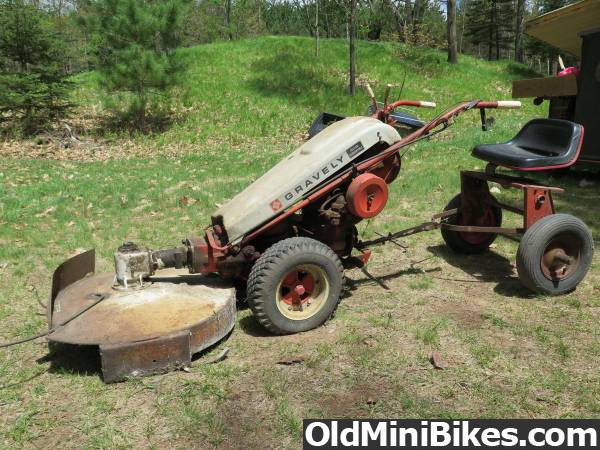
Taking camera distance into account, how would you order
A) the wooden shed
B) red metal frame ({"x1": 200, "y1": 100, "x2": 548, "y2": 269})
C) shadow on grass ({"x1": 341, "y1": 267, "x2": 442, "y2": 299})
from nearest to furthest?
red metal frame ({"x1": 200, "y1": 100, "x2": 548, "y2": 269}), shadow on grass ({"x1": 341, "y1": 267, "x2": 442, "y2": 299}), the wooden shed

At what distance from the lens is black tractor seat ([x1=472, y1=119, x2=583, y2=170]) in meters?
4.20

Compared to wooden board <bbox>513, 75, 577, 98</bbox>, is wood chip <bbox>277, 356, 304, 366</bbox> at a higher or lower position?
lower

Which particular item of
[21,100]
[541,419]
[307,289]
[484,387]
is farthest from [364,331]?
[21,100]

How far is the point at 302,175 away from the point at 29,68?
14.6 m

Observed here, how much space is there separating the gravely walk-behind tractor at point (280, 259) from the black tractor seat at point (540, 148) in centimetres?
1

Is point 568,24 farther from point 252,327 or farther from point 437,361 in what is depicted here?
point 252,327

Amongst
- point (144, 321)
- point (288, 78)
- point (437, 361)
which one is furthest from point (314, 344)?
point (288, 78)

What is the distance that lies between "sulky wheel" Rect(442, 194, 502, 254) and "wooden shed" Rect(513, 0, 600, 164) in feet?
11.1

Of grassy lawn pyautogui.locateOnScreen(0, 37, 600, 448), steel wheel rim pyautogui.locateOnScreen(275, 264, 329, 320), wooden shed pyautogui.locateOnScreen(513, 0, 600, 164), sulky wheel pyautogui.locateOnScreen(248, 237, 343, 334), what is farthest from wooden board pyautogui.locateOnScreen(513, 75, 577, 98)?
steel wheel rim pyautogui.locateOnScreen(275, 264, 329, 320)

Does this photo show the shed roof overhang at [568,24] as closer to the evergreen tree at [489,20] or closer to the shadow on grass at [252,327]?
the shadow on grass at [252,327]

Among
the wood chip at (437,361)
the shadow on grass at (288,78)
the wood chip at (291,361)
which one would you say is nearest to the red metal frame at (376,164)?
the wood chip at (291,361)

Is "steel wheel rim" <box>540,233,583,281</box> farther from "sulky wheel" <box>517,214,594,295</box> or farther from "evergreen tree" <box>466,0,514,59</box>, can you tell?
"evergreen tree" <box>466,0,514,59</box>

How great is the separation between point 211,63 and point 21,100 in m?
10.2

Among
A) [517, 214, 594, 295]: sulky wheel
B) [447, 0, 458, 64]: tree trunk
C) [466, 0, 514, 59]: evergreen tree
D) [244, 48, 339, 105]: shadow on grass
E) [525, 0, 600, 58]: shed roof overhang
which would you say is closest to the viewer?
[517, 214, 594, 295]: sulky wheel
